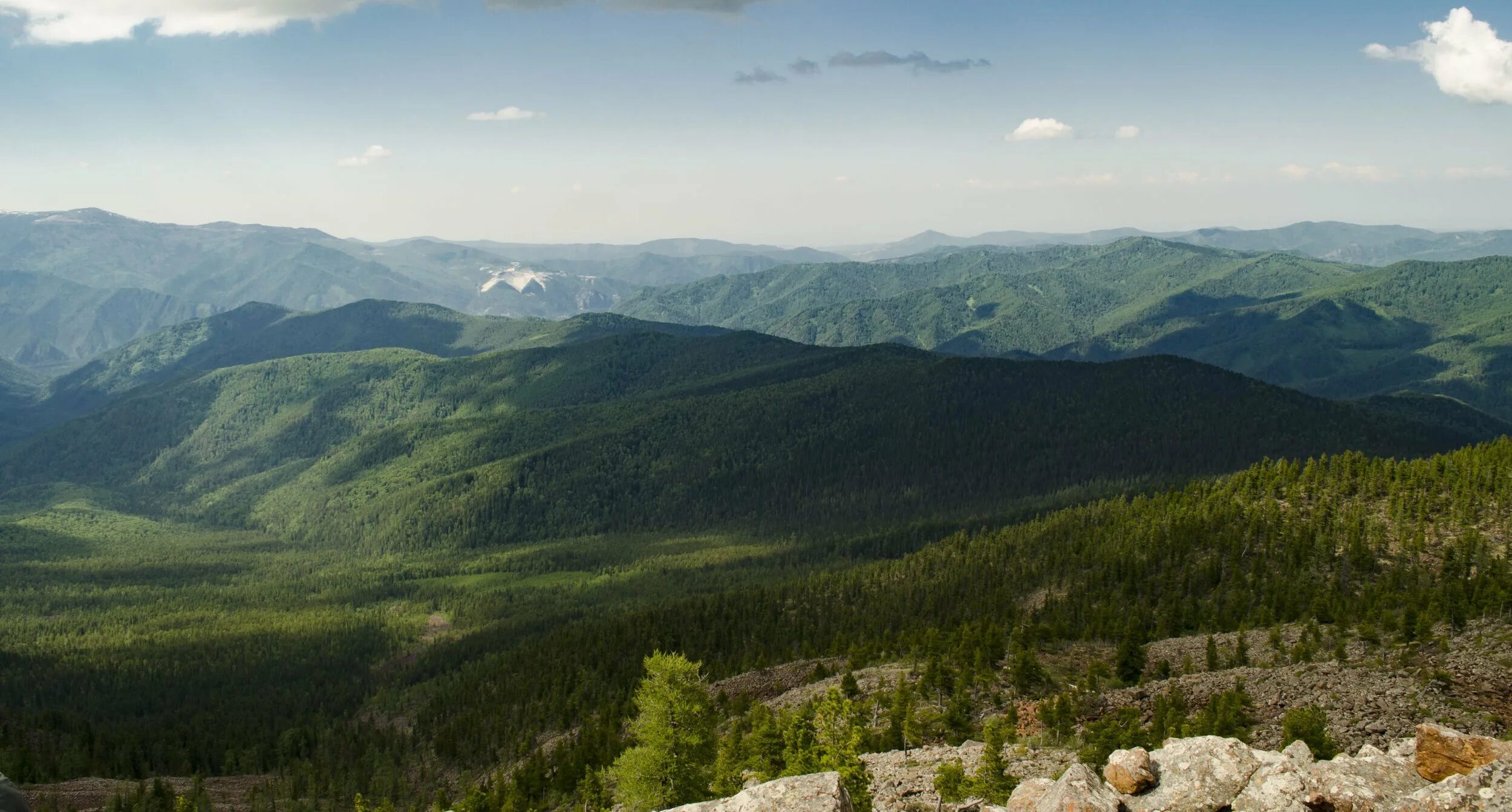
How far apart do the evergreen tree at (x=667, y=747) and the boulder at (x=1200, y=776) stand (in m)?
34.8

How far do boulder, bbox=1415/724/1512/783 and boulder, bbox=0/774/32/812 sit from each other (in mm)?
48696

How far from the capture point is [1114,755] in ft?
133

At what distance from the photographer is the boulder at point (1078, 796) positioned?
34.8 metres

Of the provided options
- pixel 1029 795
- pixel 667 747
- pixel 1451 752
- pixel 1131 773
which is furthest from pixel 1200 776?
pixel 667 747

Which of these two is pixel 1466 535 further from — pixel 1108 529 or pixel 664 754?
pixel 664 754

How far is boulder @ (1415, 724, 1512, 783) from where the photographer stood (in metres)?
32.5

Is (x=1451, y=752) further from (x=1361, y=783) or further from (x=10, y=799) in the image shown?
(x=10, y=799)

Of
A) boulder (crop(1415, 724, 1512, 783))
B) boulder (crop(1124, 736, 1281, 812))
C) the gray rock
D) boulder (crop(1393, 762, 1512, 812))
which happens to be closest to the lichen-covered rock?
the gray rock

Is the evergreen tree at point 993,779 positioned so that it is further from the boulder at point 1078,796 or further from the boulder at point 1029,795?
the boulder at point 1078,796

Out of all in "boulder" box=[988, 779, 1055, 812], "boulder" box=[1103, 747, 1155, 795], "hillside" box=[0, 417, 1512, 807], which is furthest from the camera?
"hillside" box=[0, 417, 1512, 807]

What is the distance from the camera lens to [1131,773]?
38.5 metres

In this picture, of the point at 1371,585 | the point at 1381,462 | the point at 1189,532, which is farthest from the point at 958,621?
the point at 1381,462

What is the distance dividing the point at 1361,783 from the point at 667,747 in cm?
4414

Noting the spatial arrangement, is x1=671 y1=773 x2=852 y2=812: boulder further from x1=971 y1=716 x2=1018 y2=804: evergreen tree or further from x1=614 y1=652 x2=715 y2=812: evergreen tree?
x1=614 y1=652 x2=715 y2=812: evergreen tree
